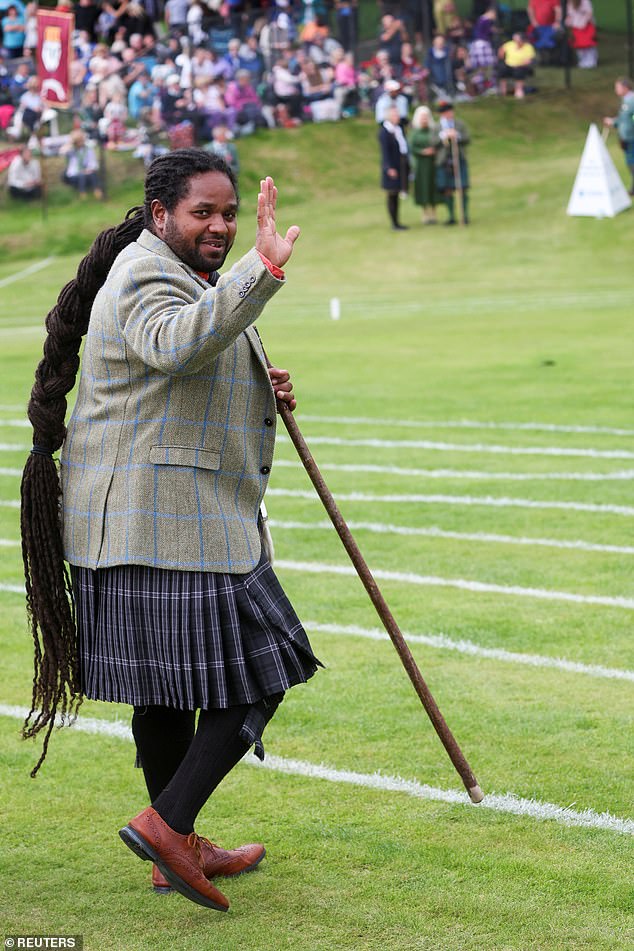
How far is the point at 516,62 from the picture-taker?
35844mm

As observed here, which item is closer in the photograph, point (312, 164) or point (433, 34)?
point (312, 164)

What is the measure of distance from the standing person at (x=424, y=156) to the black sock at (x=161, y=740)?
25.3m

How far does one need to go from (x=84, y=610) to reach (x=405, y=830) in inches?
48.0

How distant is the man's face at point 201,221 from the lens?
3584 millimetres

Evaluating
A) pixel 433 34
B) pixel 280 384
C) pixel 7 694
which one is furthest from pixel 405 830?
pixel 433 34

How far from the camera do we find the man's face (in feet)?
11.8

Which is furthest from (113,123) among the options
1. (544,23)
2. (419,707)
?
(419,707)

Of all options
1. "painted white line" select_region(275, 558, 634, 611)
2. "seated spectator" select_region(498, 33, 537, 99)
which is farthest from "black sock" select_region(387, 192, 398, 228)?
"painted white line" select_region(275, 558, 634, 611)

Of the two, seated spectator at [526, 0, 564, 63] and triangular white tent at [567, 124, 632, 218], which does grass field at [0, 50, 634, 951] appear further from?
seated spectator at [526, 0, 564, 63]

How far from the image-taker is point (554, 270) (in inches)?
995

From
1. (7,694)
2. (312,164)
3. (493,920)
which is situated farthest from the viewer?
(312,164)

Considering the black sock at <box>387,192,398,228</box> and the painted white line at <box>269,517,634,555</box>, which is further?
the black sock at <box>387,192,398,228</box>

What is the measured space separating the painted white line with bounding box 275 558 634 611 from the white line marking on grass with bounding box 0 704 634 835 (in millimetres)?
2259

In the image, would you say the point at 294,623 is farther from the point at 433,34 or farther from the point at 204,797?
the point at 433,34
